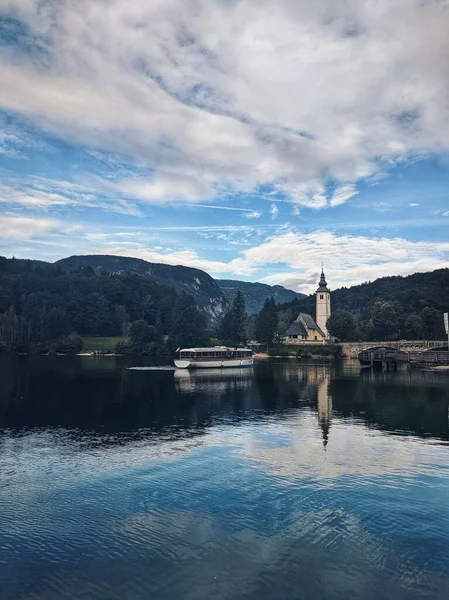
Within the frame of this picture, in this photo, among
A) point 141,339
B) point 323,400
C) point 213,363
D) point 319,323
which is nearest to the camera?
point 323,400

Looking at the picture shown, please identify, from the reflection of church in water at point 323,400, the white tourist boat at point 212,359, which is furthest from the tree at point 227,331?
the reflection of church in water at point 323,400

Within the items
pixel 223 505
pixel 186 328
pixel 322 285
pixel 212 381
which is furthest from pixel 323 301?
pixel 223 505

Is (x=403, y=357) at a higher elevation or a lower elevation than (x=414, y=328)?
lower

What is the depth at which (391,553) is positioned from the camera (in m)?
20.3

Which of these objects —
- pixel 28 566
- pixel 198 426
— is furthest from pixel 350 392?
pixel 28 566

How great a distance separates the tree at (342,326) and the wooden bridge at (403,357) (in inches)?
1805

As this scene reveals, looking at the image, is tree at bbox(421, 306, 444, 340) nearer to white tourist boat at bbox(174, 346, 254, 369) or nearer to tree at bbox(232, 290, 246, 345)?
tree at bbox(232, 290, 246, 345)

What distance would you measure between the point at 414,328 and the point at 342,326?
2571cm

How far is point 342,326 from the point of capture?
587ft

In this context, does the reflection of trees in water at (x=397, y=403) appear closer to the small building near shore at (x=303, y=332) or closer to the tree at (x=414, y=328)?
the tree at (x=414, y=328)

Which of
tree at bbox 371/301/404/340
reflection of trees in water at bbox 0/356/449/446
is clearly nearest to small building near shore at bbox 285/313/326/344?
tree at bbox 371/301/404/340

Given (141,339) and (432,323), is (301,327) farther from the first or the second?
(141,339)

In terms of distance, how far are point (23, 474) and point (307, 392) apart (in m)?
50.6

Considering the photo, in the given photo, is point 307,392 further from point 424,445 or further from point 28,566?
point 28,566
